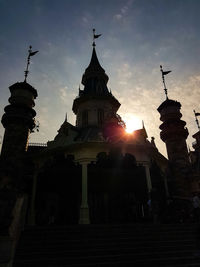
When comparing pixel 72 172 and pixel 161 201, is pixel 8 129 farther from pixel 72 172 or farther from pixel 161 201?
pixel 161 201

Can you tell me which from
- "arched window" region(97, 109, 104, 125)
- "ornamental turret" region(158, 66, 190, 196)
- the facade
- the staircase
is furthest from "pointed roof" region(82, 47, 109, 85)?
the staircase

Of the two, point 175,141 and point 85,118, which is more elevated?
point 85,118

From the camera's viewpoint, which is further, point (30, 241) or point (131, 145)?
point (131, 145)

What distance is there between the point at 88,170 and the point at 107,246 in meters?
10.1

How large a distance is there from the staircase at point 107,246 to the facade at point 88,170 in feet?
15.6

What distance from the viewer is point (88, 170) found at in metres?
18.1

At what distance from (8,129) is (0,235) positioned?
13.3 m

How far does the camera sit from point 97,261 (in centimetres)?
715

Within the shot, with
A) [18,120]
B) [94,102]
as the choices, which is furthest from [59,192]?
[94,102]

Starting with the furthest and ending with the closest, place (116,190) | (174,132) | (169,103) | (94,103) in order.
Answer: (94,103), (169,103), (174,132), (116,190)

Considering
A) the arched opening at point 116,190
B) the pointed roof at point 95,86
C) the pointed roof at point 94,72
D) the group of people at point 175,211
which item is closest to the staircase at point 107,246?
the group of people at point 175,211

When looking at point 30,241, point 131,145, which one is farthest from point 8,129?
point 30,241

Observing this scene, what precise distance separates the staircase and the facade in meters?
4.74

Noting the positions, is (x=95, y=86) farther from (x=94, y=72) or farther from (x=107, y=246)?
(x=107, y=246)
